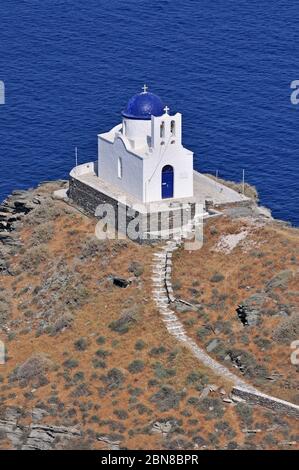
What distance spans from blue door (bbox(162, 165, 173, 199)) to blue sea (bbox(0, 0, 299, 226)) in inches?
909

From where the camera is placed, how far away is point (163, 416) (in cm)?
7600

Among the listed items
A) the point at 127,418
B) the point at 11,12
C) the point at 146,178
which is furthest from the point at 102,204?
the point at 11,12

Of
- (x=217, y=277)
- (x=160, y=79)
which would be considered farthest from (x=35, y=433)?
(x=160, y=79)

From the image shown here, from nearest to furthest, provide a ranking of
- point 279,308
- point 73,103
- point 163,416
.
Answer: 1. point 163,416
2. point 279,308
3. point 73,103

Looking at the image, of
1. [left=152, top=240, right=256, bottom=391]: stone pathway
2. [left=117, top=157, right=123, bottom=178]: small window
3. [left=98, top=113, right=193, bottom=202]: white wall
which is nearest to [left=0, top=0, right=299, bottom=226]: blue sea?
[left=98, top=113, right=193, bottom=202]: white wall

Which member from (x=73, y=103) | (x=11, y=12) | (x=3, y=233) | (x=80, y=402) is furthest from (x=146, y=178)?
(x=11, y=12)

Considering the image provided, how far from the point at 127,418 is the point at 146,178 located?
21332 mm

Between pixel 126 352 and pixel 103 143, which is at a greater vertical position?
pixel 103 143

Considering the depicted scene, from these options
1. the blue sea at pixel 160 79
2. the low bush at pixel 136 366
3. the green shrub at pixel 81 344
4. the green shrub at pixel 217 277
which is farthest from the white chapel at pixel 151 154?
the blue sea at pixel 160 79

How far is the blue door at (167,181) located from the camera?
93.4 meters

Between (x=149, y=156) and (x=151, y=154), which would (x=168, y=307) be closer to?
(x=149, y=156)

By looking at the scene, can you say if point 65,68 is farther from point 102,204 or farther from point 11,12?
point 102,204

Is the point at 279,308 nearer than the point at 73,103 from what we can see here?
Yes

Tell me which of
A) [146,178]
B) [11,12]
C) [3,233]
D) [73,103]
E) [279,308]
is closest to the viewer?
[279,308]
